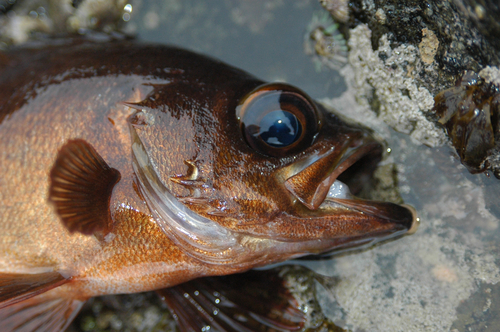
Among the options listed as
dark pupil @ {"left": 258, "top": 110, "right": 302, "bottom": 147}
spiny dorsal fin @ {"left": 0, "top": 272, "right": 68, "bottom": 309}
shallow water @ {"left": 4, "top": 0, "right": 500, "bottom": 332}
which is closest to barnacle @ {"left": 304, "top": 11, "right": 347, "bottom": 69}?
shallow water @ {"left": 4, "top": 0, "right": 500, "bottom": 332}

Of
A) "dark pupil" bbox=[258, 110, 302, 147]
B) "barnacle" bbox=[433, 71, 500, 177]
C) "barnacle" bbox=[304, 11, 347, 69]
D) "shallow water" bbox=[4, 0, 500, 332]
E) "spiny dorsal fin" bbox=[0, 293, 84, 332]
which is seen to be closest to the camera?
"dark pupil" bbox=[258, 110, 302, 147]

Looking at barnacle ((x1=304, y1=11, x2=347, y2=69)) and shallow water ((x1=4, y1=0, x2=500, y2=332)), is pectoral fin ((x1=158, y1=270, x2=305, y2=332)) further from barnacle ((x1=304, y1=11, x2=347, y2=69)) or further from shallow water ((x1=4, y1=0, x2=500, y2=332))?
barnacle ((x1=304, y1=11, x2=347, y2=69))

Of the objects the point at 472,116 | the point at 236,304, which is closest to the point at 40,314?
the point at 236,304

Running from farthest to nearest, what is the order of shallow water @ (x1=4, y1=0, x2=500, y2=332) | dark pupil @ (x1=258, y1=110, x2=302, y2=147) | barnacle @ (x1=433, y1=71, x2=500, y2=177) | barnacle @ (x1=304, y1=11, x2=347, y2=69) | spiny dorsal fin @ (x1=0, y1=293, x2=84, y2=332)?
1. barnacle @ (x1=304, y1=11, x2=347, y2=69)
2. spiny dorsal fin @ (x1=0, y1=293, x2=84, y2=332)
3. shallow water @ (x1=4, y1=0, x2=500, y2=332)
4. barnacle @ (x1=433, y1=71, x2=500, y2=177)
5. dark pupil @ (x1=258, y1=110, x2=302, y2=147)

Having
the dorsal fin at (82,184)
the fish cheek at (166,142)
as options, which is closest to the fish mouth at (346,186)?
the fish cheek at (166,142)

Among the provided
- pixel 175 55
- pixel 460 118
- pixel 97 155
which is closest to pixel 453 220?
pixel 460 118

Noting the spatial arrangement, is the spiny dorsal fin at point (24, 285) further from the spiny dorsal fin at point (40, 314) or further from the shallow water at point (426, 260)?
the shallow water at point (426, 260)
